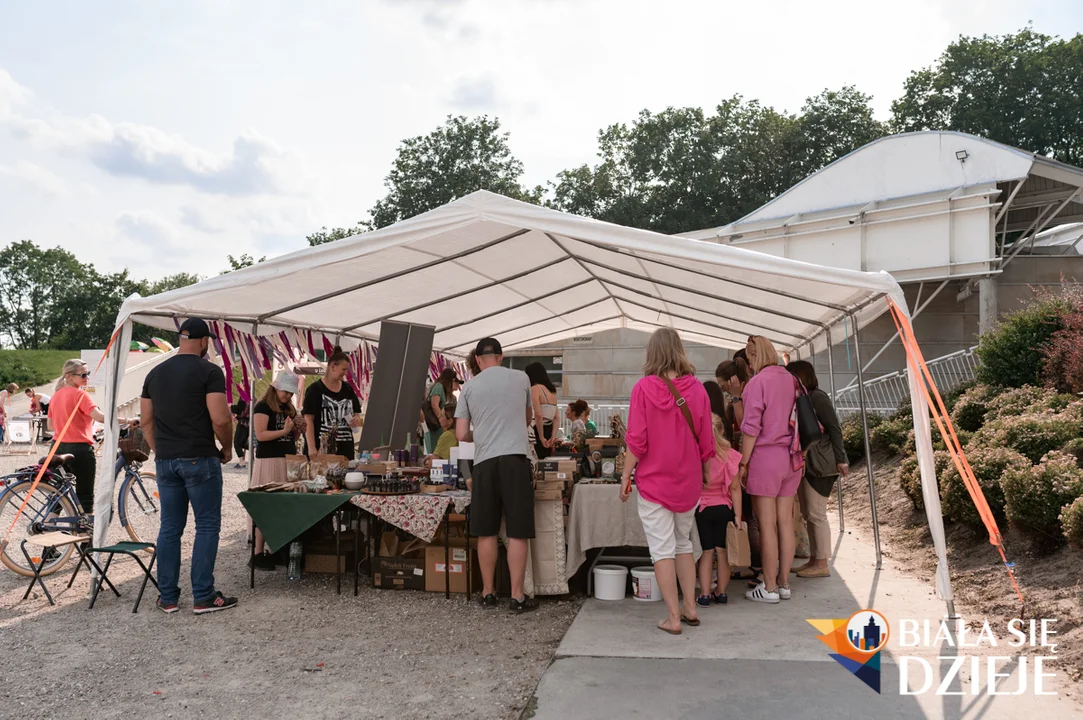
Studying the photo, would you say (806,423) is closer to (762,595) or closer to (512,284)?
(762,595)

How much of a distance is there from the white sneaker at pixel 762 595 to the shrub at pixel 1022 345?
5561mm

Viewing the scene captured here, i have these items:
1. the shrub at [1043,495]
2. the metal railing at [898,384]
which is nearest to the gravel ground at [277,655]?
the shrub at [1043,495]

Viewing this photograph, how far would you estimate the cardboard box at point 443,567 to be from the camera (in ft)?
18.5

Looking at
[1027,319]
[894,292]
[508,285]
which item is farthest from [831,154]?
[894,292]

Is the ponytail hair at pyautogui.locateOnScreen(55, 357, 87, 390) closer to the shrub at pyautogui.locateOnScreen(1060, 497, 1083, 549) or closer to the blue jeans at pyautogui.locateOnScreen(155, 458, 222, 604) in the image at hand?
the blue jeans at pyautogui.locateOnScreen(155, 458, 222, 604)

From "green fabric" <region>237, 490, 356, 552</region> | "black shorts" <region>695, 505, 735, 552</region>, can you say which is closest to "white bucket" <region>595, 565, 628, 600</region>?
"black shorts" <region>695, 505, 735, 552</region>

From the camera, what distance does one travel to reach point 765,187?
130 feet

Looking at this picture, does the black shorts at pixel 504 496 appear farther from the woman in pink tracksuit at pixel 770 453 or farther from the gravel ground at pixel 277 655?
the woman in pink tracksuit at pixel 770 453

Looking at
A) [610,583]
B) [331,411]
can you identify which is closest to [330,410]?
Result: [331,411]

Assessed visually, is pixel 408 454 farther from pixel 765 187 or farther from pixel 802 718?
pixel 765 187

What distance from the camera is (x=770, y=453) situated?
17.1 ft

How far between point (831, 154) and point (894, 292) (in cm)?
3793

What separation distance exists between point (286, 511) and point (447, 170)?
4044cm

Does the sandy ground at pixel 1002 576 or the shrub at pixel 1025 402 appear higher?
the shrub at pixel 1025 402
